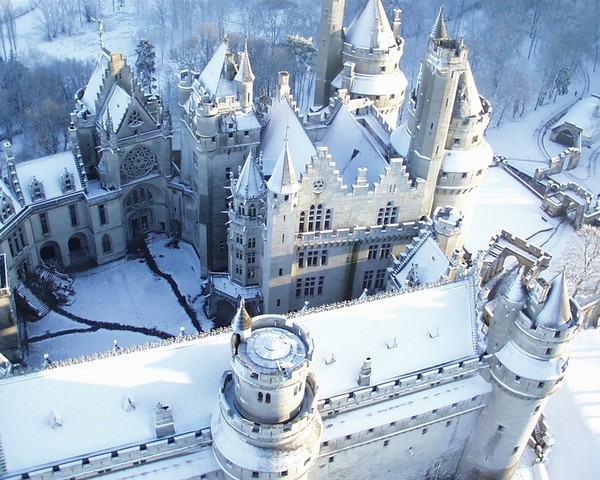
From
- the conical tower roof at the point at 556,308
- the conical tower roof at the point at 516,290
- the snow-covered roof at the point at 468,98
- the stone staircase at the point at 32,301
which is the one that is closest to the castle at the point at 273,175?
the snow-covered roof at the point at 468,98

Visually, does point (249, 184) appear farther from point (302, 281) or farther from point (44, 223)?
point (44, 223)

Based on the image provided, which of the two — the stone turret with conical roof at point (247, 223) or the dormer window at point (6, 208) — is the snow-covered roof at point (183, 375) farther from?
the dormer window at point (6, 208)

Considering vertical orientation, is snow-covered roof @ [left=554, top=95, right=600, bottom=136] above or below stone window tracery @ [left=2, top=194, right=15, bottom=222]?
below

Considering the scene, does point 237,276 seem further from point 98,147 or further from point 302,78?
point 302,78

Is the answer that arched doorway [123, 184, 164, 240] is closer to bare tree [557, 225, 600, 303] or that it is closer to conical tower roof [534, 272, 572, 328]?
bare tree [557, 225, 600, 303]

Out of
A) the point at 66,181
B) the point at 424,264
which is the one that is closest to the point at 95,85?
the point at 66,181

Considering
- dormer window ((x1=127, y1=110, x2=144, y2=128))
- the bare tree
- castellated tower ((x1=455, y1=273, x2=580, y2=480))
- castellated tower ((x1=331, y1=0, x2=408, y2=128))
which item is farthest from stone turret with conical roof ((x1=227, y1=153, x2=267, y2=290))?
the bare tree
